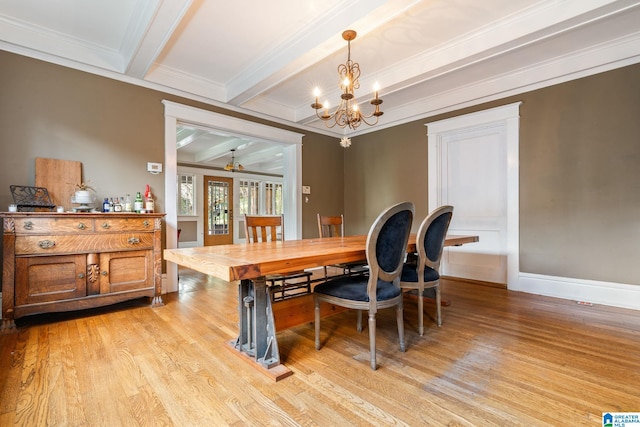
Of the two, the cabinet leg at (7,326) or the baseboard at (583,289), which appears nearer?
the cabinet leg at (7,326)

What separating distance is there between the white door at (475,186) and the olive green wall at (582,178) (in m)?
0.25

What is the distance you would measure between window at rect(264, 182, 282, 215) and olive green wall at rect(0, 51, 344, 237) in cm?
585

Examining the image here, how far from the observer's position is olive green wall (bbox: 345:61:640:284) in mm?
2934

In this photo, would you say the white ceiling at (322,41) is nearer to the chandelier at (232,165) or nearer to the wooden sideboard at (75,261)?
the wooden sideboard at (75,261)

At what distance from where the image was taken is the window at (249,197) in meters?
9.04

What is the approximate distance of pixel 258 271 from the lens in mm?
1396

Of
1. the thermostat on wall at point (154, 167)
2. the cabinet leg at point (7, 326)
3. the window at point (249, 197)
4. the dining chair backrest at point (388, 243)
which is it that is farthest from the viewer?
the window at point (249, 197)

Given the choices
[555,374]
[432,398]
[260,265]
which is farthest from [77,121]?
[555,374]

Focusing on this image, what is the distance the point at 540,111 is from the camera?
11.3 ft

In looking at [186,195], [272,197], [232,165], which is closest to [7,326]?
[232,165]

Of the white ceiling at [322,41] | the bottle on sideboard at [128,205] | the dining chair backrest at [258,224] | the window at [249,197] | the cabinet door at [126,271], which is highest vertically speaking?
the white ceiling at [322,41]

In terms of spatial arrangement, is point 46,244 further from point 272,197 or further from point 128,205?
point 272,197

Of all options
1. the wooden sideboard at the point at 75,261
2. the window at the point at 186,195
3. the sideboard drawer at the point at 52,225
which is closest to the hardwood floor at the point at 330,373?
the wooden sideboard at the point at 75,261

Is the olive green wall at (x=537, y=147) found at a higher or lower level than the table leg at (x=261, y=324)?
higher
